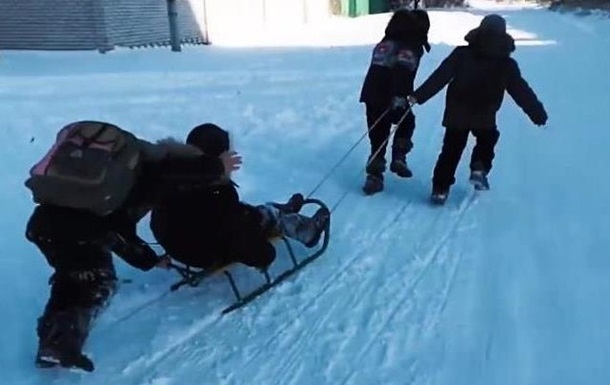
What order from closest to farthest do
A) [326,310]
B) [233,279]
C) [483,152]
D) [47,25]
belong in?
[326,310] < [233,279] < [483,152] < [47,25]

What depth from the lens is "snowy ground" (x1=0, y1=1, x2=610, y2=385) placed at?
4.34 m

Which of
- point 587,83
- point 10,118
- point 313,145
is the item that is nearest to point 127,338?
point 313,145

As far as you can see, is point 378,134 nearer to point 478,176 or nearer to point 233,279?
point 478,176

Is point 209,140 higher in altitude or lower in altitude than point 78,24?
higher

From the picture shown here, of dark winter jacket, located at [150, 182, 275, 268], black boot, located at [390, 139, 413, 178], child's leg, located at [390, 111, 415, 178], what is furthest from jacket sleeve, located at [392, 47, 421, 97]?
dark winter jacket, located at [150, 182, 275, 268]

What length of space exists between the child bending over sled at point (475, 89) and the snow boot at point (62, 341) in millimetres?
3830

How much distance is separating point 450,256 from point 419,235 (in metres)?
0.48

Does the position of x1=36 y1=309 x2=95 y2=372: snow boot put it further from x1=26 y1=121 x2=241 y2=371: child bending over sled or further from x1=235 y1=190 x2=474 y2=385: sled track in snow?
x1=235 y1=190 x2=474 y2=385: sled track in snow

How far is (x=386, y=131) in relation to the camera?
25.1 feet

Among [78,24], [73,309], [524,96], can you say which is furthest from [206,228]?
[78,24]

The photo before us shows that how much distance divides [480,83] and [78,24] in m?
13.1

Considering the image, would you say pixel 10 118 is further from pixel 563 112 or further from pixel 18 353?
pixel 563 112

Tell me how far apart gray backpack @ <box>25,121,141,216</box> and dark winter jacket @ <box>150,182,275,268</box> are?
0.56 m

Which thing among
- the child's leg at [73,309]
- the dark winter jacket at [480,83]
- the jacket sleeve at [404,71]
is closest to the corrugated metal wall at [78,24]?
the jacket sleeve at [404,71]
